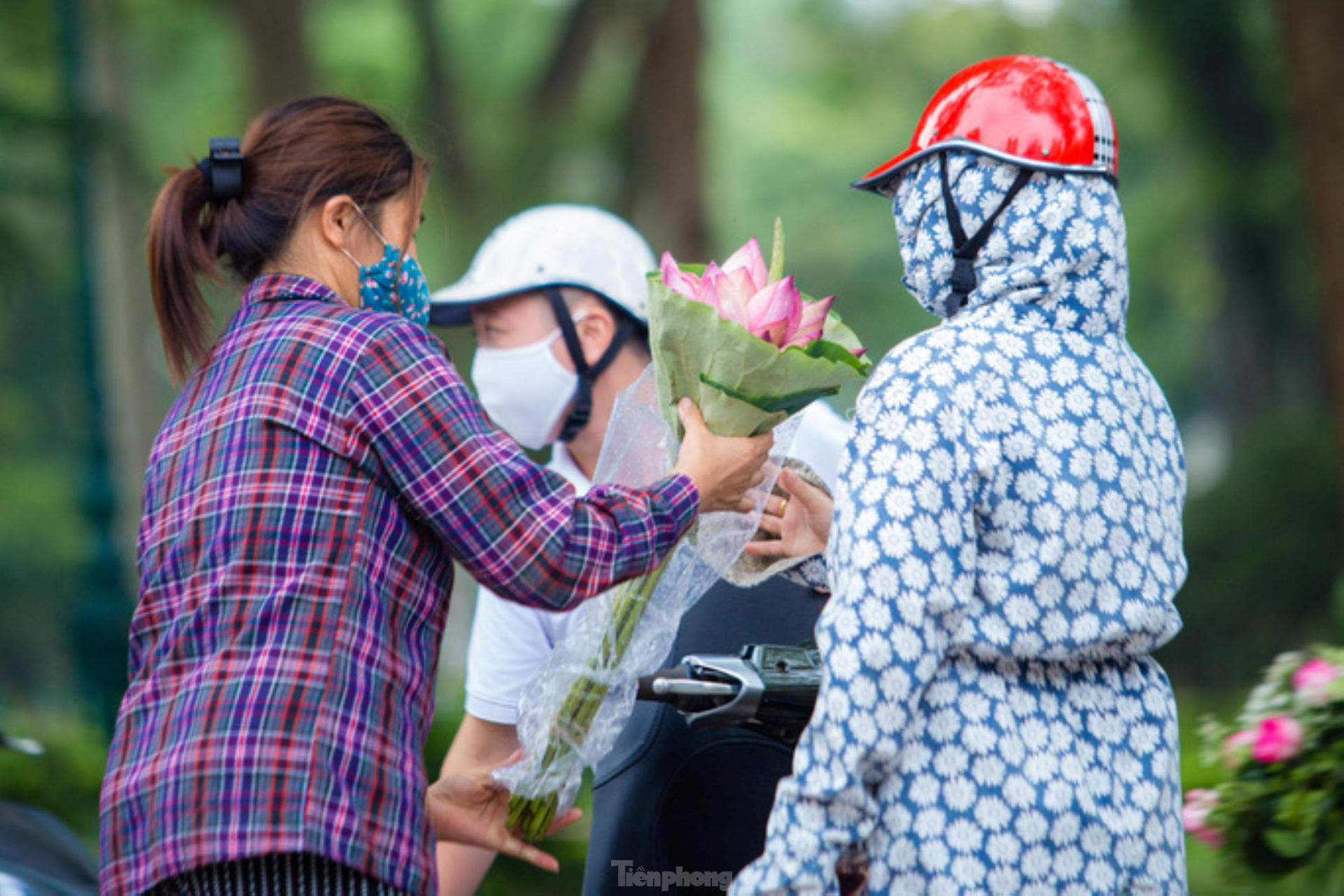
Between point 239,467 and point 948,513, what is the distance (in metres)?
1.03

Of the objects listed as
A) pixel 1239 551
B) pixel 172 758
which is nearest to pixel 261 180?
pixel 172 758

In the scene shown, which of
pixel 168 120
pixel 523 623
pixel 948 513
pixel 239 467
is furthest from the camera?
pixel 168 120

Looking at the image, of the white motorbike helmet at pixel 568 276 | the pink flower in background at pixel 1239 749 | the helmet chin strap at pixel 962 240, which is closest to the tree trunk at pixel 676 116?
the white motorbike helmet at pixel 568 276

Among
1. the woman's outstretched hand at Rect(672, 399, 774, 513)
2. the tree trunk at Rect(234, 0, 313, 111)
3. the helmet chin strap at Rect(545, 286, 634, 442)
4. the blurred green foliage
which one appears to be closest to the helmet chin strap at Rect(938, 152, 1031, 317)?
the woman's outstretched hand at Rect(672, 399, 774, 513)

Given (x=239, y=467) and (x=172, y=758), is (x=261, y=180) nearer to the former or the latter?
(x=239, y=467)

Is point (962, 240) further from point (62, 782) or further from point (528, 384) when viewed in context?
point (62, 782)

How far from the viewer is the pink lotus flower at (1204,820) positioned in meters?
3.44

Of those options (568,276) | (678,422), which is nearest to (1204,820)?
(678,422)

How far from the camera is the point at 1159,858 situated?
2055 mm

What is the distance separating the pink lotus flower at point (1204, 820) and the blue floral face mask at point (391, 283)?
2.23 meters

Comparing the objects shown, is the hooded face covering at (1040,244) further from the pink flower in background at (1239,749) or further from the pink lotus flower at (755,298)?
the pink flower in background at (1239,749)

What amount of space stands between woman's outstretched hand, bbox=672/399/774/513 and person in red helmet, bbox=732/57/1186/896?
31 centimetres

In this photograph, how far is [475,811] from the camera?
8.38ft

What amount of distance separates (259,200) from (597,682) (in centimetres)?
97
